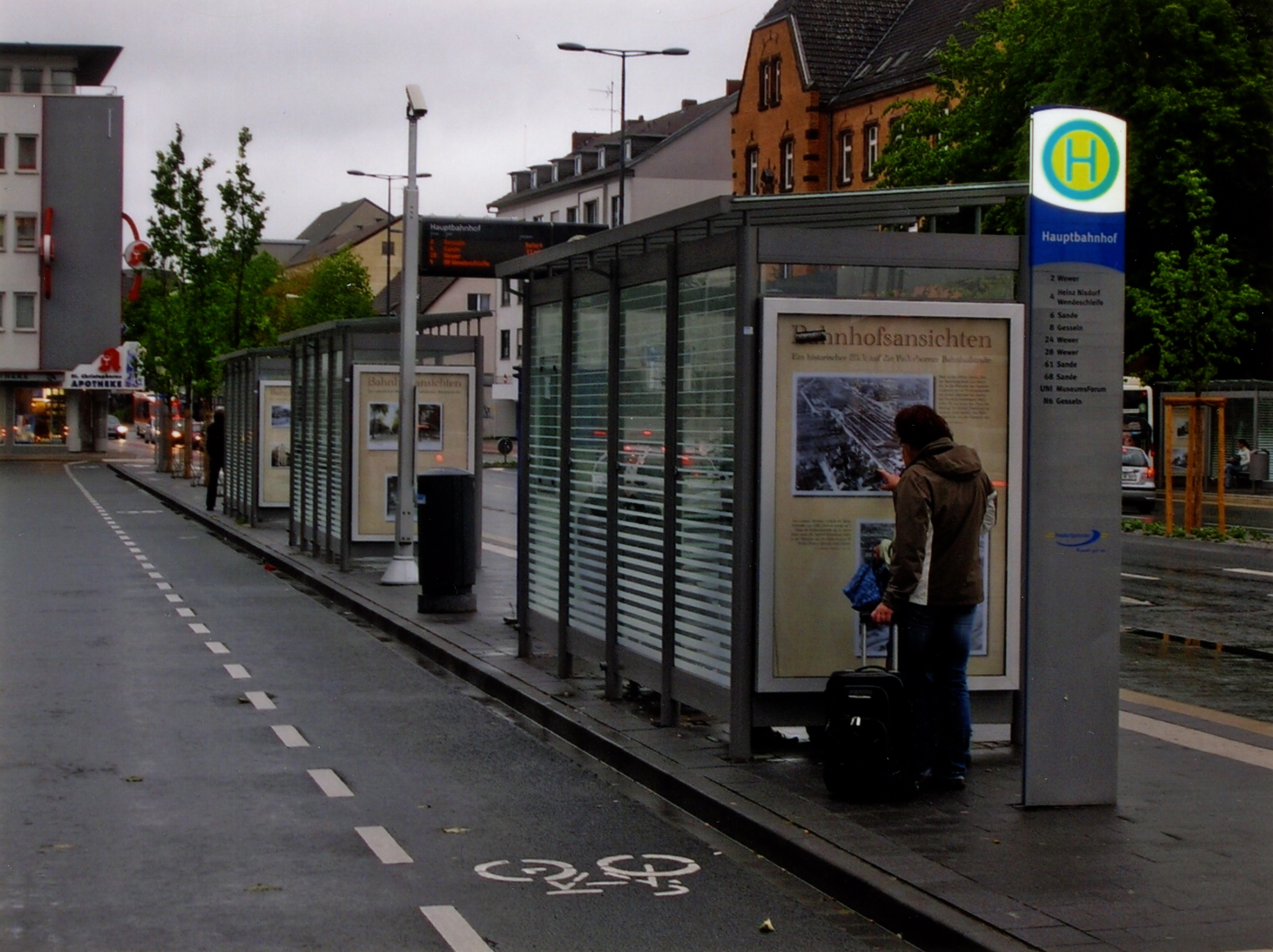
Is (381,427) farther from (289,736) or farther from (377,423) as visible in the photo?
(289,736)

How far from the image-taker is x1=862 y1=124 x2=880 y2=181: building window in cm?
6266

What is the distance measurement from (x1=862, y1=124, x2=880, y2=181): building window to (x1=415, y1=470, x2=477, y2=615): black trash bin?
4877cm

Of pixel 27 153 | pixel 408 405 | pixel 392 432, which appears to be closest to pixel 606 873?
pixel 408 405

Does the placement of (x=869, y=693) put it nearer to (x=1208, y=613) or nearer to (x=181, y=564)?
(x=1208, y=613)

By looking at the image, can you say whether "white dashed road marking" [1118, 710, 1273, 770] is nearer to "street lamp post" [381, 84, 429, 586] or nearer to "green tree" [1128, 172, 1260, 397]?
"street lamp post" [381, 84, 429, 586]

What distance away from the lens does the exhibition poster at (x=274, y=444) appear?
29.6 m

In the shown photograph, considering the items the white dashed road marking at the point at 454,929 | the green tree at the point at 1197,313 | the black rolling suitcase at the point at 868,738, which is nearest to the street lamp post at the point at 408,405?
the black rolling suitcase at the point at 868,738

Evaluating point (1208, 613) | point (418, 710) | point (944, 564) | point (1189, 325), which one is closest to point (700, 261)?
point (944, 564)

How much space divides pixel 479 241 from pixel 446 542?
272 cm

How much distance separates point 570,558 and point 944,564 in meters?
3.99

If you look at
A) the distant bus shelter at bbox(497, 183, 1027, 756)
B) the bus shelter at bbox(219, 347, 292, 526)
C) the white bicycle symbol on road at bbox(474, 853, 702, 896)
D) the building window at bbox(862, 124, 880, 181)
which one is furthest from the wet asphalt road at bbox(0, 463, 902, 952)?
the building window at bbox(862, 124, 880, 181)

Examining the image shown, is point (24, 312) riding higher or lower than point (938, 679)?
higher

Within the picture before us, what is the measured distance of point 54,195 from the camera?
75438 millimetres

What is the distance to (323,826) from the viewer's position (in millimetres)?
7703
